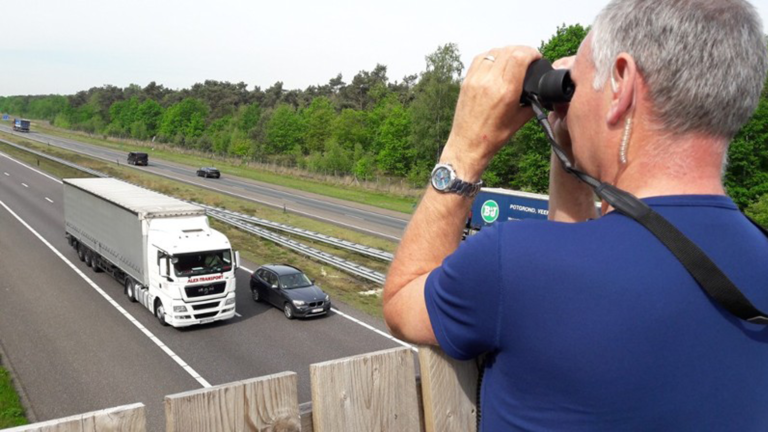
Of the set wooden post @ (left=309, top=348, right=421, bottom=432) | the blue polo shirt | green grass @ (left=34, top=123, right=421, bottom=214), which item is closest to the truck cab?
wooden post @ (left=309, top=348, right=421, bottom=432)

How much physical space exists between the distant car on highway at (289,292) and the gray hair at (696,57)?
19.1 m

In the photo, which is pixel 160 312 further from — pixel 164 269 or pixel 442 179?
pixel 442 179

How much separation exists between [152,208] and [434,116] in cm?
3881

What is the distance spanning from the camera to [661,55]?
4.40 ft

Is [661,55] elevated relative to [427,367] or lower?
elevated

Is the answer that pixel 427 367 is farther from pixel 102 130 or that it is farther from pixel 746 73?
pixel 102 130

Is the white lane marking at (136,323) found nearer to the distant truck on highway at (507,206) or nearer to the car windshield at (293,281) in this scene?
the car windshield at (293,281)

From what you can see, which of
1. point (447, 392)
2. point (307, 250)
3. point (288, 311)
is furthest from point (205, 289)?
point (447, 392)

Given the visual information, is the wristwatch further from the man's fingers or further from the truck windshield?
the truck windshield

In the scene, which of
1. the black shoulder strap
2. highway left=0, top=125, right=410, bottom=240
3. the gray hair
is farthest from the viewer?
highway left=0, top=125, right=410, bottom=240

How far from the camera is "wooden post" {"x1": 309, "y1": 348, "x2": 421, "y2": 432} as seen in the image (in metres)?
2.02

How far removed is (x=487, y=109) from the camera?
1.64m

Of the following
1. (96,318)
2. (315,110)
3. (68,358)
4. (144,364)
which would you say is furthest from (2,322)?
(315,110)

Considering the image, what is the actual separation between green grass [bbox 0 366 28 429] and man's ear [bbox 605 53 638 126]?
523 inches
